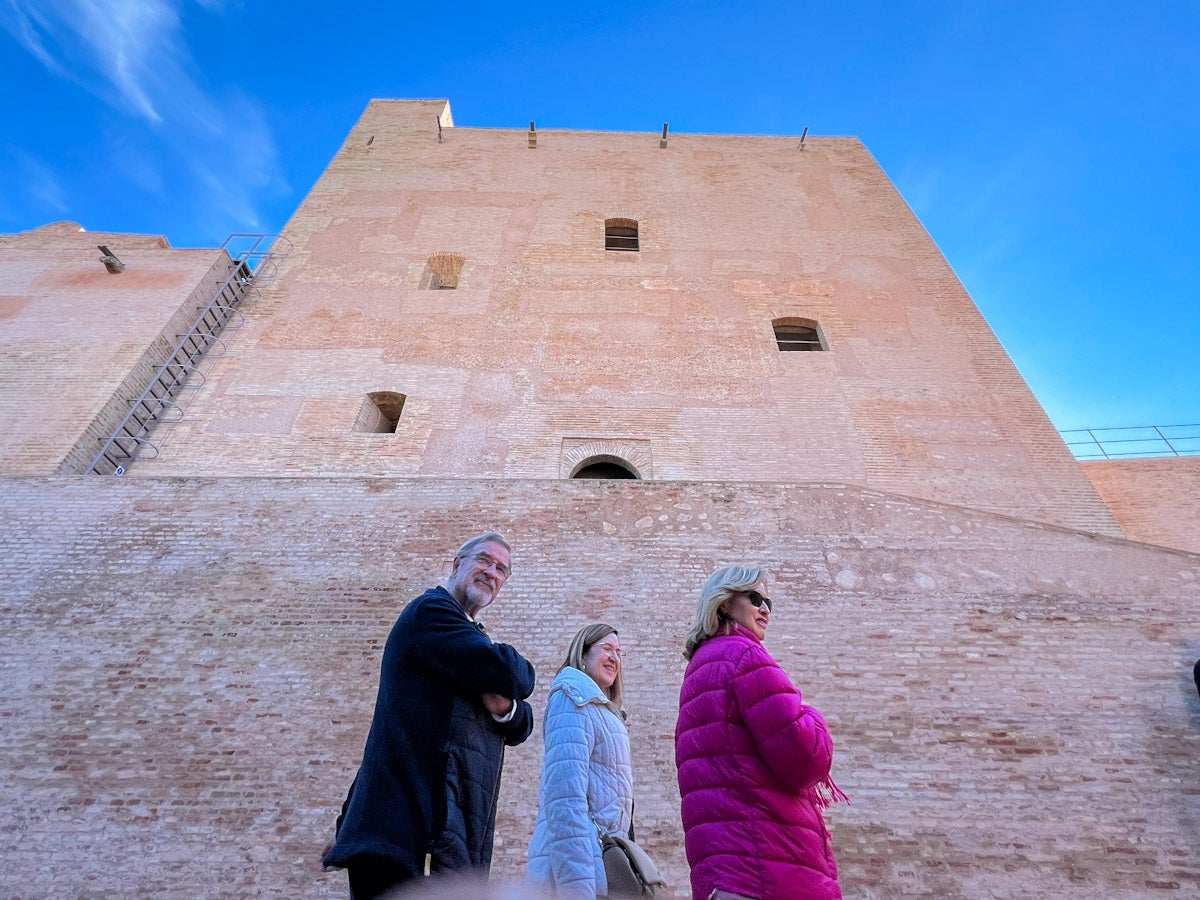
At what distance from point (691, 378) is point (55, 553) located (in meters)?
→ 7.17

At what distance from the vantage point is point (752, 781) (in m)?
2.00

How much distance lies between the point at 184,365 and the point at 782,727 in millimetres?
10154

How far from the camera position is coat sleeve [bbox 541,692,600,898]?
78.5 inches

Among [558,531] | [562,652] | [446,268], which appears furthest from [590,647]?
[446,268]

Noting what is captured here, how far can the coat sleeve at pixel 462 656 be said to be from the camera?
197cm

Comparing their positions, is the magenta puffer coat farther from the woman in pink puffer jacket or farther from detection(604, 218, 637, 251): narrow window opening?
detection(604, 218, 637, 251): narrow window opening

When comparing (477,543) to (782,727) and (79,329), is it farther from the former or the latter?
(79,329)

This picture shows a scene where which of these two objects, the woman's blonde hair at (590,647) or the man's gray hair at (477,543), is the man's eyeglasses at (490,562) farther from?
the woman's blonde hair at (590,647)

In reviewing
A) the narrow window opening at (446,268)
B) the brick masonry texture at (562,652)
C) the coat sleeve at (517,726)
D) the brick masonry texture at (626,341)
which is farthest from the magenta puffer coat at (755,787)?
the narrow window opening at (446,268)

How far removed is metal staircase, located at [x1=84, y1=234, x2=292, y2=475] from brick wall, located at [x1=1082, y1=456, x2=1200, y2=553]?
38.1 ft

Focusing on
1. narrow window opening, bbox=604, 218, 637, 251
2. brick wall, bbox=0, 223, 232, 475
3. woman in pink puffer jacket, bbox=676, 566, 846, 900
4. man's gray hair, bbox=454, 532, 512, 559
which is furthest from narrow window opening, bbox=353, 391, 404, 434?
woman in pink puffer jacket, bbox=676, 566, 846, 900

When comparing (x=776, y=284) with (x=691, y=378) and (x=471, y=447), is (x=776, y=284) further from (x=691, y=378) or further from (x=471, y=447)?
(x=471, y=447)

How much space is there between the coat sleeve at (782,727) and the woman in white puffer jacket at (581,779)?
19.0 inches

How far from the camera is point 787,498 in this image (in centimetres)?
634
